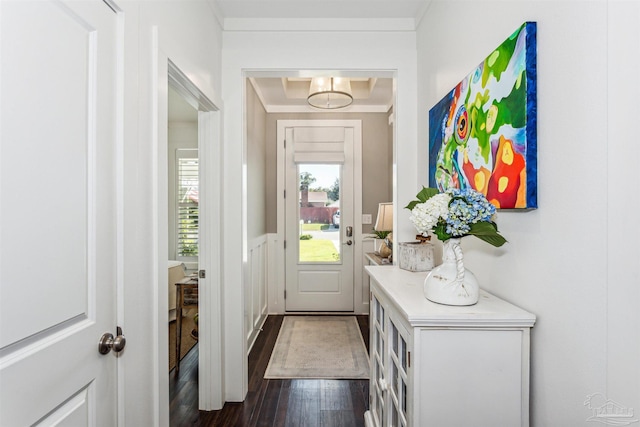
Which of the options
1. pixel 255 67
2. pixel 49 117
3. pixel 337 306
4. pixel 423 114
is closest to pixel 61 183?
pixel 49 117

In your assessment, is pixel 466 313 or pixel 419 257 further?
pixel 419 257

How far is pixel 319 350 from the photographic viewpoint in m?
3.19

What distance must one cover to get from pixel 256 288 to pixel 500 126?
291 centimetres

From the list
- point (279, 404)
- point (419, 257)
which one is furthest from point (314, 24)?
point (279, 404)

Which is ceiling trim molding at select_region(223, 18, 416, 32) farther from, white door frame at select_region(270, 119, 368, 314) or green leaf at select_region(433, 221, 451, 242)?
white door frame at select_region(270, 119, 368, 314)

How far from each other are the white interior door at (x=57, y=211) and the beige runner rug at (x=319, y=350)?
1.83 m

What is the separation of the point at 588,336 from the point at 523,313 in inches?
8.3

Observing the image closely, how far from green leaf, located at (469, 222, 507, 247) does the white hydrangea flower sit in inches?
4.9

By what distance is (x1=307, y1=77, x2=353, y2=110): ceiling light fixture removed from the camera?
314cm

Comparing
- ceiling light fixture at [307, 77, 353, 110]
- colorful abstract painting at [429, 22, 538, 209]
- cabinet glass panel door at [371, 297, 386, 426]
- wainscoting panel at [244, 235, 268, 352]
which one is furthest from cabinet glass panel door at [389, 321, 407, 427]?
ceiling light fixture at [307, 77, 353, 110]

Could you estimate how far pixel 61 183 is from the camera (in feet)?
3.07

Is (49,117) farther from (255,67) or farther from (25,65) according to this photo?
(255,67)

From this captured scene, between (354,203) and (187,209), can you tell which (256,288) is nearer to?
(354,203)

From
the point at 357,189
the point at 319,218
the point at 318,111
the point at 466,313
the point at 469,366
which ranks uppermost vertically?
the point at 318,111
